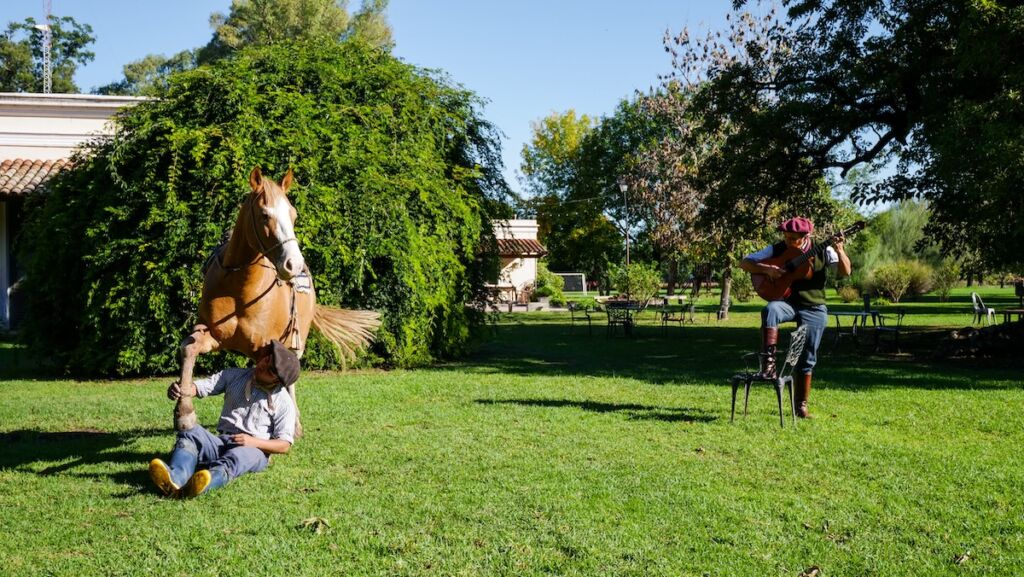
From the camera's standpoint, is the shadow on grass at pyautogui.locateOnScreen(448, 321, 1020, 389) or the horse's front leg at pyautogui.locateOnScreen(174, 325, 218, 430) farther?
the shadow on grass at pyautogui.locateOnScreen(448, 321, 1020, 389)

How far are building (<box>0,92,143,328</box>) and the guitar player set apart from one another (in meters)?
16.8

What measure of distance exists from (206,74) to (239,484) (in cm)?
894

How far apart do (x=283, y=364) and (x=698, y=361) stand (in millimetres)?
10795

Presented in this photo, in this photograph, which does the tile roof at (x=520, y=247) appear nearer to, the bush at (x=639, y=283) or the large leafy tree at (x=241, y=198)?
the bush at (x=639, y=283)

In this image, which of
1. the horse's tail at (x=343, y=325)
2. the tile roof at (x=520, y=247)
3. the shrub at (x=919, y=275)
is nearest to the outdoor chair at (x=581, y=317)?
the tile roof at (x=520, y=247)

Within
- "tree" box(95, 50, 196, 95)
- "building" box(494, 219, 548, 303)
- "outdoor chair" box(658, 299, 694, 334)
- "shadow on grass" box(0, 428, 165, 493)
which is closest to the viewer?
"shadow on grass" box(0, 428, 165, 493)

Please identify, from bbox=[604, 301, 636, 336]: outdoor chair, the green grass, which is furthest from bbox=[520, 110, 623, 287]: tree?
the green grass

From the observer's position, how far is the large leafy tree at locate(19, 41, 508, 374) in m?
11.9

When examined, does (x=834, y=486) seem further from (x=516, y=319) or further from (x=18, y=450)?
(x=516, y=319)

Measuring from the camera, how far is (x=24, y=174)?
61.8 ft

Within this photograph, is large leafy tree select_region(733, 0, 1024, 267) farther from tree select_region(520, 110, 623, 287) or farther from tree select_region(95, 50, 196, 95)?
tree select_region(95, 50, 196, 95)

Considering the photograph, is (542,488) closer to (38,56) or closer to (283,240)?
(283,240)

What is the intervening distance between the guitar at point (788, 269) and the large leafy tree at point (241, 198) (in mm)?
6356

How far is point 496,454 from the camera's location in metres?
7.10
